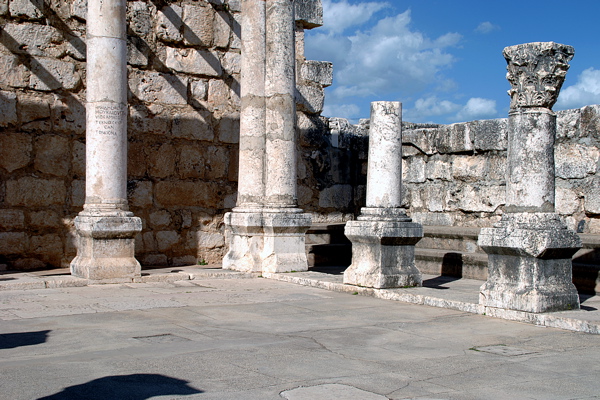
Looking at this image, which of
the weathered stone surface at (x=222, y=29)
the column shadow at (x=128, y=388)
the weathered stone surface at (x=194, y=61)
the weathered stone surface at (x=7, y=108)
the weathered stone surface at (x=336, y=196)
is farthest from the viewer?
the weathered stone surface at (x=336, y=196)

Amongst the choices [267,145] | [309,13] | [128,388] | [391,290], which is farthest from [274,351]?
[309,13]

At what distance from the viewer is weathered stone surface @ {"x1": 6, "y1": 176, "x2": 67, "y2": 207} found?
10.6 m

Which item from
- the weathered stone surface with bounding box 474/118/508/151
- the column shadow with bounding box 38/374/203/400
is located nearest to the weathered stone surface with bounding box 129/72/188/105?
the weathered stone surface with bounding box 474/118/508/151

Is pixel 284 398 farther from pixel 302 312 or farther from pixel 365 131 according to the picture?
pixel 365 131

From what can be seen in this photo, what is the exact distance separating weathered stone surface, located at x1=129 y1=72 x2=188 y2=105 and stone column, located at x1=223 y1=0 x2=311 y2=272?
1.27m

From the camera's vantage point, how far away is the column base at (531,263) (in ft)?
23.4

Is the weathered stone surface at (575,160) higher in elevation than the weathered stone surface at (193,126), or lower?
lower

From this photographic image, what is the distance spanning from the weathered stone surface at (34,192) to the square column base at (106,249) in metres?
1.14

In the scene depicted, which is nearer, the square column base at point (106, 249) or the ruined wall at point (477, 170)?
the square column base at point (106, 249)

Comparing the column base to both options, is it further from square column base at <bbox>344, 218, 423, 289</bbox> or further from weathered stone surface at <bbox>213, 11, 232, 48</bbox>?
weathered stone surface at <bbox>213, 11, 232, 48</bbox>

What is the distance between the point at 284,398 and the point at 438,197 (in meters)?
8.85

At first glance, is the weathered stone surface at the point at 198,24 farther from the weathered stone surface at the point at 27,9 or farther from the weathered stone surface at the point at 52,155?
the weathered stone surface at the point at 52,155

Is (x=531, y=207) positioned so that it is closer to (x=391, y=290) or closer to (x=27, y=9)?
(x=391, y=290)

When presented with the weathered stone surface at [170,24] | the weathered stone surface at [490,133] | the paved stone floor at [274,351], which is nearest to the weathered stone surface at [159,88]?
the weathered stone surface at [170,24]
